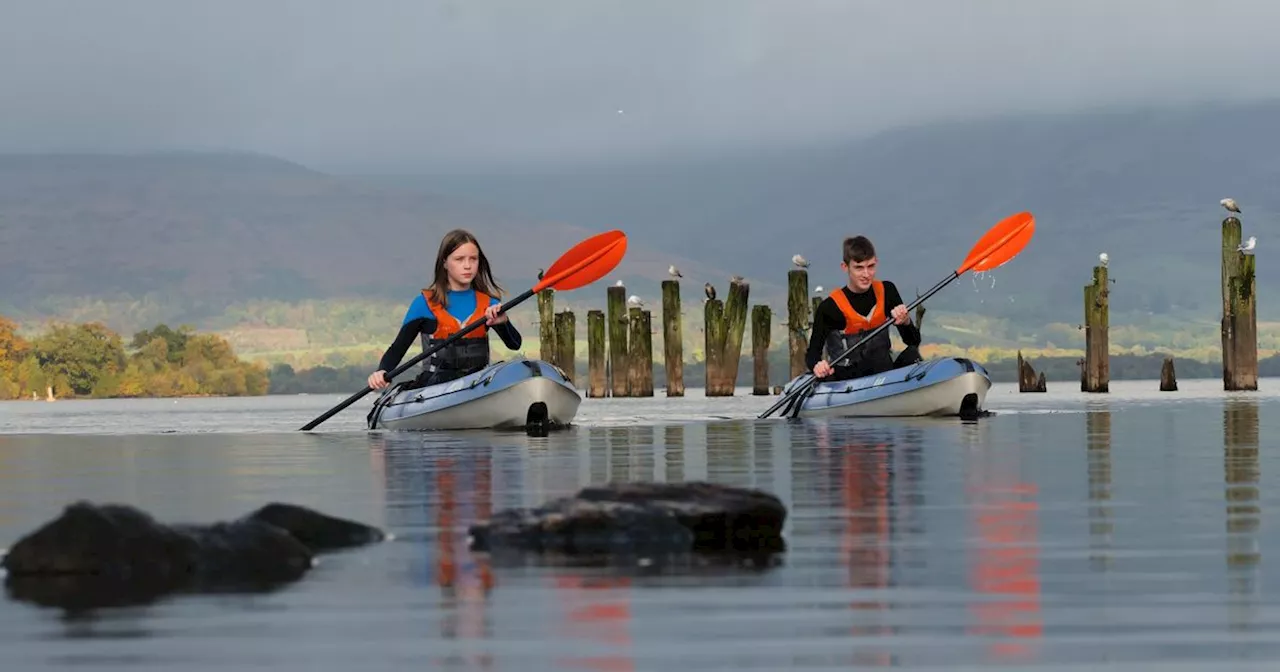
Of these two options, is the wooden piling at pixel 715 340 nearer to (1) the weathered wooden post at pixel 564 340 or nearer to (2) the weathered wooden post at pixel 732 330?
(2) the weathered wooden post at pixel 732 330

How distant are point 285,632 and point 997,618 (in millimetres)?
2049

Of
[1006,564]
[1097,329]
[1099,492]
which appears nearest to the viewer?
[1006,564]

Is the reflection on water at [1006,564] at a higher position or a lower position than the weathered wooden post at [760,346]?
lower

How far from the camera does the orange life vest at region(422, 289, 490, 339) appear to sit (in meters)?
21.4

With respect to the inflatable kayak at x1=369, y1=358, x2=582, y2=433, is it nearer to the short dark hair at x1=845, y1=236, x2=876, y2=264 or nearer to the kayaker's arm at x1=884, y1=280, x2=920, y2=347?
the short dark hair at x1=845, y1=236, x2=876, y2=264

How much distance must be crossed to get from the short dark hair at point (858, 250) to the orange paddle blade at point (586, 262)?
222cm

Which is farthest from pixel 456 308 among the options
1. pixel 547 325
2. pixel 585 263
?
pixel 547 325

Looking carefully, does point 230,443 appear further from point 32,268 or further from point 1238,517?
point 32,268

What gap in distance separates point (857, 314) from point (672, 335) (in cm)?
1967

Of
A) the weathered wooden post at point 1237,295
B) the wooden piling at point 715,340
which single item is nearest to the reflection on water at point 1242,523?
the weathered wooden post at point 1237,295

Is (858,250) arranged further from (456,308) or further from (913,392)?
(456,308)

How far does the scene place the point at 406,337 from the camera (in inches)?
850

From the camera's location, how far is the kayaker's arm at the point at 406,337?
21.6 metres

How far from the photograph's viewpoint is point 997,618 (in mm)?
6801
